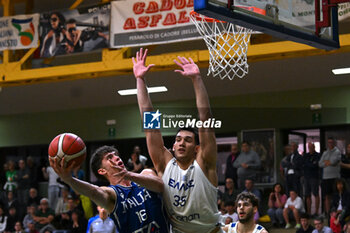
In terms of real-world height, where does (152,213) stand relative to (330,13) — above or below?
below

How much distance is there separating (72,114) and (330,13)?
555 inches

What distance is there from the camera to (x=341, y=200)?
14641 mm

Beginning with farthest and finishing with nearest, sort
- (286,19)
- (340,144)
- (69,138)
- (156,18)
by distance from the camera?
(340,144) → (156,18) → (286,19) → (69,138)

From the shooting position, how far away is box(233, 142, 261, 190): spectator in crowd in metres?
16.7

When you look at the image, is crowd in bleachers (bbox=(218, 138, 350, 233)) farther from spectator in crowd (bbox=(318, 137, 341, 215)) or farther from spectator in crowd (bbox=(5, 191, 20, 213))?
spectator in crowd (bbox=(5, 191, 20, 213))

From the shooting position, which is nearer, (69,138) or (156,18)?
(69,138)

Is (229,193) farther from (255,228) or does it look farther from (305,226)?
(255,228)

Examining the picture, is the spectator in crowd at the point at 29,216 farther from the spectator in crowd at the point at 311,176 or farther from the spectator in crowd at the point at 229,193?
the spectator in crowd at the point at 311,176

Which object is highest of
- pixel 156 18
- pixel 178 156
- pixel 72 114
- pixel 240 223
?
pixel 156 18

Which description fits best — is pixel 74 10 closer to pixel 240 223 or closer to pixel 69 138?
pixel 240 223

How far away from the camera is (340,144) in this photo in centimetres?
1775

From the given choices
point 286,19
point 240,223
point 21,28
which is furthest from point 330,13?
point 21,28

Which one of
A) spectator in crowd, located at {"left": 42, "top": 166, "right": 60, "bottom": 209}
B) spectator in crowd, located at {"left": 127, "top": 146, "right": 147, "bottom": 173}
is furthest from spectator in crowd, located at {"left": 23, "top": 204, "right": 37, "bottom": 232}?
spectator in crowd, located at {"left": 127, "top": 146, "right": 147, "bottom": 173}

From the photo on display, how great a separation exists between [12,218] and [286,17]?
40.6ft
